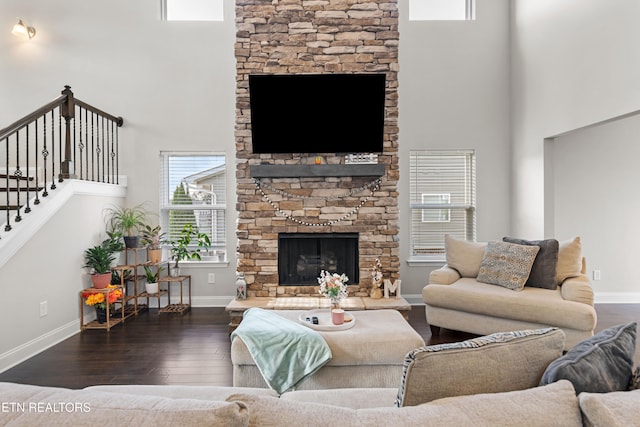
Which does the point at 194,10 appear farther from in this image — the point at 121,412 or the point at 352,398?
the point at 121,412

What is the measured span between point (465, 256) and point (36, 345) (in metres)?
4.19

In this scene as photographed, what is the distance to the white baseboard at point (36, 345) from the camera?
9.98 feet

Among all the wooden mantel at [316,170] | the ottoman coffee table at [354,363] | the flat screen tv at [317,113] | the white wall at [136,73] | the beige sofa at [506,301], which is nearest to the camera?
the ottoman coffee table at [354,363]

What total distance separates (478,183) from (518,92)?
4.03 ft

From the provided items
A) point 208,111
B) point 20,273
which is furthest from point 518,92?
point 20,273

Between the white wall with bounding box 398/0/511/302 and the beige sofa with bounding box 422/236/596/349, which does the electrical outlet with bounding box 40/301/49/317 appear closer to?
the beige sofa with bounding box 422/236/596/349

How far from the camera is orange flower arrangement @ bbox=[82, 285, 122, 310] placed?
3.95m

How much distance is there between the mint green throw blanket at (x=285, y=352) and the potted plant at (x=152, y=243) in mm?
2582

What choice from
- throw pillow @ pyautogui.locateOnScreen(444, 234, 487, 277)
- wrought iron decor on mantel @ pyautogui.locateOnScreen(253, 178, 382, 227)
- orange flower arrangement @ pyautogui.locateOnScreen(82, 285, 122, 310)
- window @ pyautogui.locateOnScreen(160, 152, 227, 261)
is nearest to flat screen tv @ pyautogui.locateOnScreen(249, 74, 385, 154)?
wrought iron decor on mantel @ pyautogui.locateOnScreen(253, 178, 382, 227)

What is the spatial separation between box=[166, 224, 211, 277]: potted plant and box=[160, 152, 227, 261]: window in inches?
4.1

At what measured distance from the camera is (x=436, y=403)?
976mm

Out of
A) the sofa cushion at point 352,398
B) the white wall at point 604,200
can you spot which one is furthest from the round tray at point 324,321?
the white wall at point 604,200

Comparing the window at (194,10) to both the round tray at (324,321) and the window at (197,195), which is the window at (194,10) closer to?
the window at (197,195)

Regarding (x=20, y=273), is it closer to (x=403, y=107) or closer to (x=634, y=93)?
(x=403, y=107)
